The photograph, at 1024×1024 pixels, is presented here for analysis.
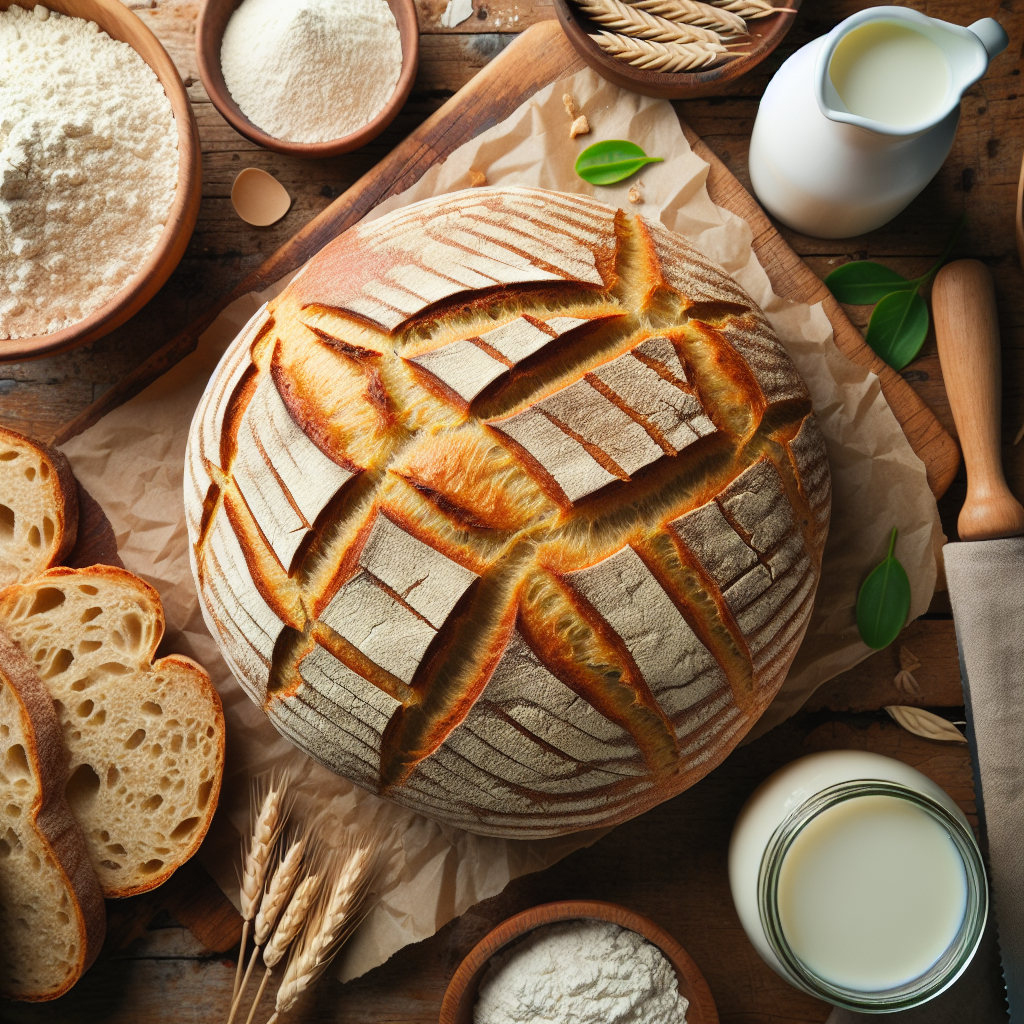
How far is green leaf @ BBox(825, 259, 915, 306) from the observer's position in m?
1.43

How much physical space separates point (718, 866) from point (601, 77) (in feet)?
4.72

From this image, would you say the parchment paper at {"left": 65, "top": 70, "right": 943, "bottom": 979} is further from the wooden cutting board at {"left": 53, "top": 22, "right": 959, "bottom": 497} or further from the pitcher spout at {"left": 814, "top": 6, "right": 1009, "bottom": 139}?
the pitcher spout at {"left": 814, "top": 6, "right": 1009, "bottom": 139}

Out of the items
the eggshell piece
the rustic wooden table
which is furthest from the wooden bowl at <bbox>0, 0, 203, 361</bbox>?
the rustic wooden table

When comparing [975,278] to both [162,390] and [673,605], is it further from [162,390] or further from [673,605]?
[162,390]

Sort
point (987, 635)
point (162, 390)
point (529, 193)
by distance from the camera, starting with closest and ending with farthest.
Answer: point (529, 193) < point (987, 635) < point (162, 390)

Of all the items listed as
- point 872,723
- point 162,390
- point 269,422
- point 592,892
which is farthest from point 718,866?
point 162,390

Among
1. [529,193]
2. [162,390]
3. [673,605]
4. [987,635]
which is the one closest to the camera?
[673,605]

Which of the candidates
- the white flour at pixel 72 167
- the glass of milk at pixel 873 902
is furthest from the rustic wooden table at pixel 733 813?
the white flour at pixel 72 167

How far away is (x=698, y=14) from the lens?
1.36 meters

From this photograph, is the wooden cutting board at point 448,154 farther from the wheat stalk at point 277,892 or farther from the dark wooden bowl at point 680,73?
the wheat stalk at point 277,892

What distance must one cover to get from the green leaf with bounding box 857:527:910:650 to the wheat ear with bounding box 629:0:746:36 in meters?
0.94

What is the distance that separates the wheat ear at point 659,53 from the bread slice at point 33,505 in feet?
3.96

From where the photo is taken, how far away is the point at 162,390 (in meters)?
1.45

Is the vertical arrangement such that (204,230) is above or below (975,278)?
above
